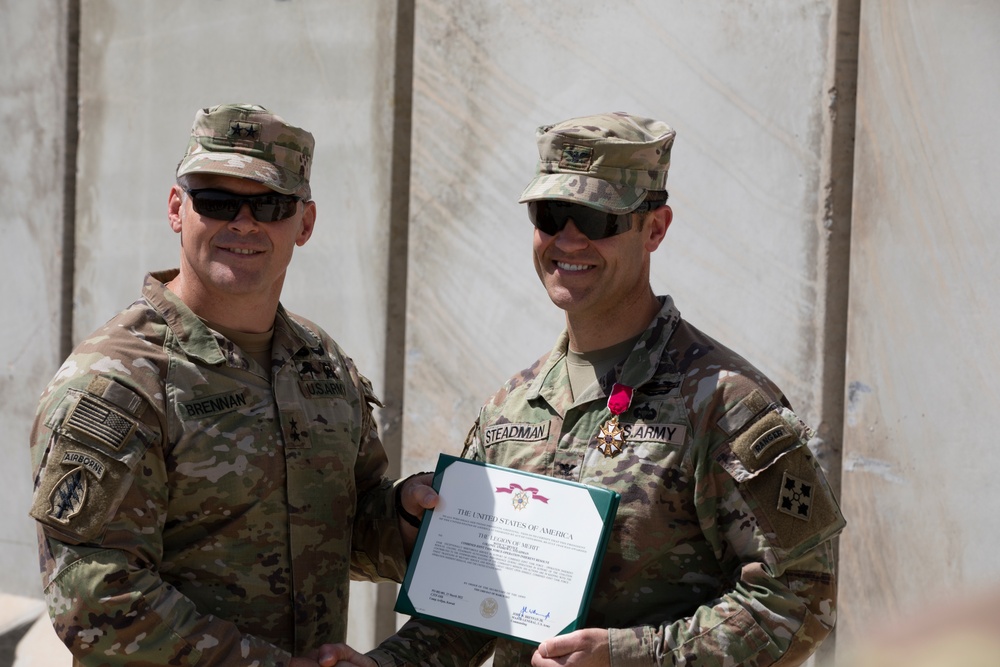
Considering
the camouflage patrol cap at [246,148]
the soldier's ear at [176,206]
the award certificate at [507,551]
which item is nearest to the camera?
the award certificate at [507,551]

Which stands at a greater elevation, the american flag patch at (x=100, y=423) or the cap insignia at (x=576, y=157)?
the cap insignia at (x=576, y=157)

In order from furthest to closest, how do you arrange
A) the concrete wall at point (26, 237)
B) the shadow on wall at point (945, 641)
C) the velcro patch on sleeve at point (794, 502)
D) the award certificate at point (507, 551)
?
the concrete wall at point (26, 237) → the award certificate at point (507, 551) → the velcro patch on sleeve at point (794, 502) → the shadow on wall at point (945, 641)

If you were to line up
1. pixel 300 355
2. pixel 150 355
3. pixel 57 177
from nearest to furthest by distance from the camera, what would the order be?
pixel 150 355 → pixel 300 355 → pixel 57 177

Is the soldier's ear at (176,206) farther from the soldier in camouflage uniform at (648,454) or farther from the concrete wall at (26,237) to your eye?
the concrete wall at (26,237)

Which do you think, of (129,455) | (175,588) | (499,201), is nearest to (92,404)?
(129,455)

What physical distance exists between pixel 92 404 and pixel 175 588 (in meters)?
0.45

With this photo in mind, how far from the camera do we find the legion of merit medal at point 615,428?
2660 mm

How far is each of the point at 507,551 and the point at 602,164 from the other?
0.93m

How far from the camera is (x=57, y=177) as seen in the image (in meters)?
5.75

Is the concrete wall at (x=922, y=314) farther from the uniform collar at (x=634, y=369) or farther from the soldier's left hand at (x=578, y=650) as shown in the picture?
the soldier's left hand at (x=578, y=650)

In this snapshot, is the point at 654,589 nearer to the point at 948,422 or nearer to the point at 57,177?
the point at 948,422

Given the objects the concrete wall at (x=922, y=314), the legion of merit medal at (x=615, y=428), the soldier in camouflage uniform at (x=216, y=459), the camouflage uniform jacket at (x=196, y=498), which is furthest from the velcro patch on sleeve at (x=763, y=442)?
the concrete wall at (x=922, y=314)

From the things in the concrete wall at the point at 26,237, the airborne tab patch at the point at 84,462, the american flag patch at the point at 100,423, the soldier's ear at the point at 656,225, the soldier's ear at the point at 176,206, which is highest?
the soldier's ear at the point at 656,225

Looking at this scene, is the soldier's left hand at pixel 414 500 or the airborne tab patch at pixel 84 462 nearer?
the airborne tab patch at pixel 84 462
